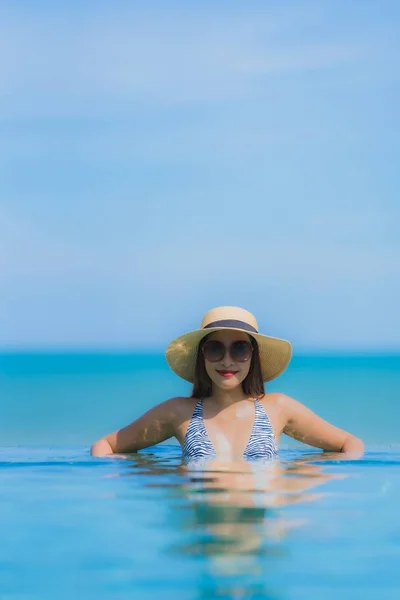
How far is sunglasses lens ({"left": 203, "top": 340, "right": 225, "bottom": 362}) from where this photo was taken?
762 cm

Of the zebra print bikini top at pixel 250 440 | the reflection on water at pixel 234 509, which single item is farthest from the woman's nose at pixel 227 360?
the reflection on water at pixel 234 509

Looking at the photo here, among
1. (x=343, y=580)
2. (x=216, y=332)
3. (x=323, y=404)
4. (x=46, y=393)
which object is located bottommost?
(x=343, y=580)

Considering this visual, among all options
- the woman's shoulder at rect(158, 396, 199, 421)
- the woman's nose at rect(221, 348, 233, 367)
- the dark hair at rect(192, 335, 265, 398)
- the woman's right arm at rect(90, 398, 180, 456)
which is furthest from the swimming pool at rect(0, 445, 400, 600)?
the woman's nose at rect(221, 348, 233, 367)

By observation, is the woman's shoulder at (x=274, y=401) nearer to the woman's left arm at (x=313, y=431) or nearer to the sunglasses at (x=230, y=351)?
the woman's left arm at (x=313, y=431)

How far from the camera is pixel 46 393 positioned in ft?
73.4

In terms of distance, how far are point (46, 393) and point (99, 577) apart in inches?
702

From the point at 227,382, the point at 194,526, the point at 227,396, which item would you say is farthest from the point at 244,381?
the point at 194,526

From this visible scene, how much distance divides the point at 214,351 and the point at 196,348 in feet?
1.04

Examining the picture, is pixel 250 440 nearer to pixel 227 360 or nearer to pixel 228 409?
pixel 228 409

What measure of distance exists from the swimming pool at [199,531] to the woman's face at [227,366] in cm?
61

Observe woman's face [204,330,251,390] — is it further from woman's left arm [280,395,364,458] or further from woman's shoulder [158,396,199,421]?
woman's left arm [280,395,364,458]

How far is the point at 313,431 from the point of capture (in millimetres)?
7938

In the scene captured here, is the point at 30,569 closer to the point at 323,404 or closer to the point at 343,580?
the point at 343,580

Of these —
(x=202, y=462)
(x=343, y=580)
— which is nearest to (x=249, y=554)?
(x=343, y=580)
